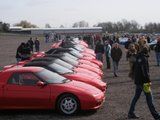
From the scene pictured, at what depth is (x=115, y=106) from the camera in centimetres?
1317

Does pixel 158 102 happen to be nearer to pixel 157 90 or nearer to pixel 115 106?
pixel 115 106

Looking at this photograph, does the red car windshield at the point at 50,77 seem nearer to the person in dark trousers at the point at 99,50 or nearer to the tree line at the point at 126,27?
the person in dark trousers at the point at 99,50

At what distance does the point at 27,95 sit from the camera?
38.6 feet

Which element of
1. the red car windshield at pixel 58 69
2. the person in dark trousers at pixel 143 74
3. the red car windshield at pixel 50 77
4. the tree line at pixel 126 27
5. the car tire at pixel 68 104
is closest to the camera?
the person in dark trousers at pixel 143 74

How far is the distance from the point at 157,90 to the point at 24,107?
6433mm

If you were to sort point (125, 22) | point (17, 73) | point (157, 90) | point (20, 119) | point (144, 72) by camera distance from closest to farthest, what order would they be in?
point (144, 72)
point (20, 119)
point (17, 73)
point (157, 90)
point (125, 22)

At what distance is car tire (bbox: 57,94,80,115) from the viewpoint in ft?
38.4

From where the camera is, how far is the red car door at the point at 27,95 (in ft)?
38.5

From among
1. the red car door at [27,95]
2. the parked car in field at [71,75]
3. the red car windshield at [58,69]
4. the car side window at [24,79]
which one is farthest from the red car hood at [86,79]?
the red car door at [27,95]

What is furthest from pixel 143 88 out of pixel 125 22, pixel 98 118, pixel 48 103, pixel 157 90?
pixel 125 22

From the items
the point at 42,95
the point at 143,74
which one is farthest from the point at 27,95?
the point at 143,74

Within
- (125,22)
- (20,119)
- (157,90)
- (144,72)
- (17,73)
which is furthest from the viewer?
(125,22)

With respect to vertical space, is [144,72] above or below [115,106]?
above

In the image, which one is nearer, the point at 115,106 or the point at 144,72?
the point at 144,72
